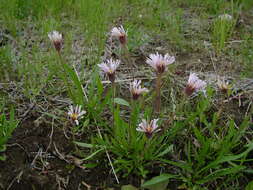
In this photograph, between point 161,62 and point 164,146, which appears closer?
point 161,62

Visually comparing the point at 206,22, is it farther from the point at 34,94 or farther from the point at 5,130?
the point at 5,130

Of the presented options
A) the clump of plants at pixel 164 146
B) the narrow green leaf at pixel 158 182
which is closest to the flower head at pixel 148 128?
the clump of plants at pixel 164 146

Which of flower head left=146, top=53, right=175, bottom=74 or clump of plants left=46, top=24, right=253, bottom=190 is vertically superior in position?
flower head left=146, top=53, right=175, bottom=74

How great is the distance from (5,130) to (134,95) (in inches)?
27.3

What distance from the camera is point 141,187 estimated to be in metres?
1.30

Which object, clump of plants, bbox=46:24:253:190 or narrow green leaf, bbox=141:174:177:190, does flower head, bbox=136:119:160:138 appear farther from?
narrow green leaf, bbox=141:174:177:190

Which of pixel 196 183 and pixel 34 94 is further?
pixel 34 94

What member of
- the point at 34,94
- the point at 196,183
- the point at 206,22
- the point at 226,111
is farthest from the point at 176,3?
the point at 196,183

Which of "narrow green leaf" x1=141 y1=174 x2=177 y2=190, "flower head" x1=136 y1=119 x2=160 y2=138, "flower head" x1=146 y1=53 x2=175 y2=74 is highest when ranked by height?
"flower head" x1=146 y1=53 x2=175 y2=74

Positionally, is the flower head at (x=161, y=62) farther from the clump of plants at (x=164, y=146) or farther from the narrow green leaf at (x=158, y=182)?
the narrow green leaf at (x=158, y=182)

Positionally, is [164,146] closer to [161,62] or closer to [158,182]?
[158,182]

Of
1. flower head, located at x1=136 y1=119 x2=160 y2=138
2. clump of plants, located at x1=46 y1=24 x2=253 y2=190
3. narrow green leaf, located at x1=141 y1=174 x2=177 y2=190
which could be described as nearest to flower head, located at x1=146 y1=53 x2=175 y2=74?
clump of plants, located at x1=46 y1=24 x2=253 y2=190

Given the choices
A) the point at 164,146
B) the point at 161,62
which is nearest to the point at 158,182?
the point at 164,146

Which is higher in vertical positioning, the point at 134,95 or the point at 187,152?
the point at 134,95
